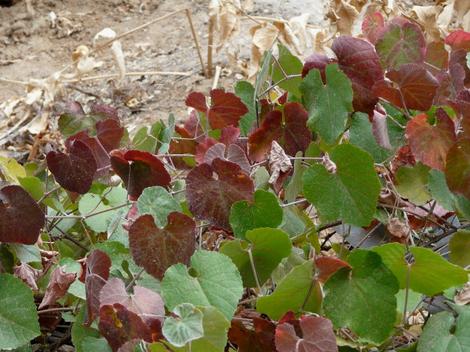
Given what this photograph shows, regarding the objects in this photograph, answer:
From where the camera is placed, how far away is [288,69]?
1.20 meters

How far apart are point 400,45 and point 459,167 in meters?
0.27

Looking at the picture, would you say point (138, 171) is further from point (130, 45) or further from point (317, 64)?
point (130, 45)

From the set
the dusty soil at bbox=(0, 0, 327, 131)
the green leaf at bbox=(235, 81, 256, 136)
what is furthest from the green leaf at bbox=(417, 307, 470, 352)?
the dusty soil at bbox=(0, 0, 327, 131)

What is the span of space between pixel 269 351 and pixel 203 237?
0.24m

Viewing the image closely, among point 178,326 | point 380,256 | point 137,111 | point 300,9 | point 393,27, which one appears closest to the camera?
point 178,326

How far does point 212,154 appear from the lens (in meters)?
0.91

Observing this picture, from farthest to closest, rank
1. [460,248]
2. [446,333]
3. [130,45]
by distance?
[130,45]
[460,248]
[446,333]

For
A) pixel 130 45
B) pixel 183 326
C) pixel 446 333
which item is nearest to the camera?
pixel 183 326

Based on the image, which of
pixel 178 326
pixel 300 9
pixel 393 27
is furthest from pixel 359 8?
pixel 300 9

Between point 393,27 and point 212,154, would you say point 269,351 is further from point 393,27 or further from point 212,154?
point 393,27

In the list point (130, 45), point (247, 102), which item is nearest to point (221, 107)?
point (247, 102)

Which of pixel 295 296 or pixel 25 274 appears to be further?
pixel 25 274

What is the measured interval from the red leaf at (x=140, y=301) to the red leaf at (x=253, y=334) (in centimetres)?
9

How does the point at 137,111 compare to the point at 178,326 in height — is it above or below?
below
